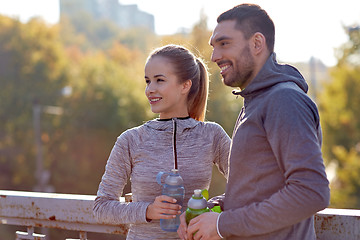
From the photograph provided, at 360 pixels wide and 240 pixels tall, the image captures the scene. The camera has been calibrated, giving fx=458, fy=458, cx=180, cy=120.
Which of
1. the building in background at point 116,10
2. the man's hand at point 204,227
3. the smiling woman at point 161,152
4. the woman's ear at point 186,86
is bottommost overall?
the man's hand at point 204,227

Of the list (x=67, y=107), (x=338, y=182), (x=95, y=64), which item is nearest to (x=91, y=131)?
(x=67, y=107)

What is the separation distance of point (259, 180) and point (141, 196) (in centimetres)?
84

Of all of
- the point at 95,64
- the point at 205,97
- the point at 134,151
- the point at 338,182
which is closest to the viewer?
the point at 134,151

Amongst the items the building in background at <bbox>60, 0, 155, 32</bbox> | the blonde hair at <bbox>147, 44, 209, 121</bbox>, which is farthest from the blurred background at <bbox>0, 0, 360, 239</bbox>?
the building in background at <bbox>60, 0, 155, 32</bbox>

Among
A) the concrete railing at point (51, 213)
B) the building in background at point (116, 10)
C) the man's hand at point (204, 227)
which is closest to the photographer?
the man's hand at point (204, 227)

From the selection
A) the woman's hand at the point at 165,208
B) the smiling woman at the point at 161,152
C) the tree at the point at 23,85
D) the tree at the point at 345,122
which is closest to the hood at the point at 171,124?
the smiling woman at the point at 161,152

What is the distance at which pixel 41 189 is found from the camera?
27.3 metres

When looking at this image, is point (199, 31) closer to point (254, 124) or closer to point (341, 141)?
point (341, 141)

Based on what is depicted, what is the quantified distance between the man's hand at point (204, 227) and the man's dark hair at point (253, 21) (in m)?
0.82

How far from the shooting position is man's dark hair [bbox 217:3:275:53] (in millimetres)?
2111

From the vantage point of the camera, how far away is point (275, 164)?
75.2 inches

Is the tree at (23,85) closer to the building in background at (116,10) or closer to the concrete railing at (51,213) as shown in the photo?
the concrete railing at (51,213)

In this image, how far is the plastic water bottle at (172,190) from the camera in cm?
229

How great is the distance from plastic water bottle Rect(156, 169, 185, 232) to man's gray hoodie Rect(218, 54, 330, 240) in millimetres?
305
